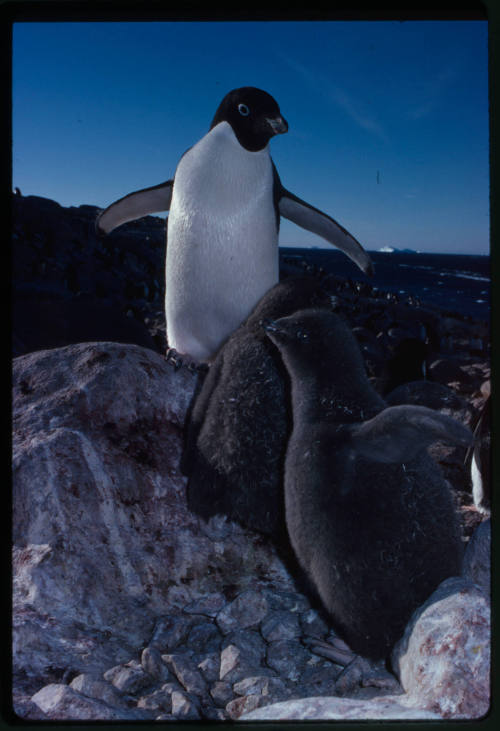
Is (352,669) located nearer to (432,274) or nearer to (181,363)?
(181,363)

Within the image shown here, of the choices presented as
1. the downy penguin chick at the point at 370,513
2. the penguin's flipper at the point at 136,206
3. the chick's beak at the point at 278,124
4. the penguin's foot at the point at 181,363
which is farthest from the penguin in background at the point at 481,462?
the penguin's flipper at the point at 136,206

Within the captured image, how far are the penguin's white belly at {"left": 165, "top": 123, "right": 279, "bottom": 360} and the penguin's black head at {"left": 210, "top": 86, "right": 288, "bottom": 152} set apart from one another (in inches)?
1.4

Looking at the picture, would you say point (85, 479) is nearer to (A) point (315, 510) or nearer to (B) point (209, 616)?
(B) point (209, 616)

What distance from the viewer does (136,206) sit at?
2.12 metres

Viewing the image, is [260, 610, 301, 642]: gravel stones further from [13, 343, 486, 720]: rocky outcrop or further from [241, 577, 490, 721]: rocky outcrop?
[241, 577, 490, 721]: rocky outcrop

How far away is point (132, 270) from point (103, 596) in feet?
A: 20.0

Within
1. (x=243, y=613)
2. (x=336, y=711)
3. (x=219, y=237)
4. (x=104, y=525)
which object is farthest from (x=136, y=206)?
(x=336, y=711)

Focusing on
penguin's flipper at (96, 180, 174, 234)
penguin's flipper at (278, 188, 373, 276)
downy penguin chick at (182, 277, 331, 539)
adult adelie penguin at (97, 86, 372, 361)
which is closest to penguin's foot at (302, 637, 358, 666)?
downy penguin chick at (182, 277, 331, 539)

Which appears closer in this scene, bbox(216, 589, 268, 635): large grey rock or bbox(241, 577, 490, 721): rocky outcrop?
bbox(241, 577, 490, 721): rocky outcrop

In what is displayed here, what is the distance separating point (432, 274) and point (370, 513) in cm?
142

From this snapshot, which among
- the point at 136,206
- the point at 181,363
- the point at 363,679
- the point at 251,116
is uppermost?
the point at 251,116

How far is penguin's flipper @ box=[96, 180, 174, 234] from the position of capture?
208 centimetres

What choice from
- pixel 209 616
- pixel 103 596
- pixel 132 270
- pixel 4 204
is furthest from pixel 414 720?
pixel 132 270

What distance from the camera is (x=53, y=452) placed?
132cm
